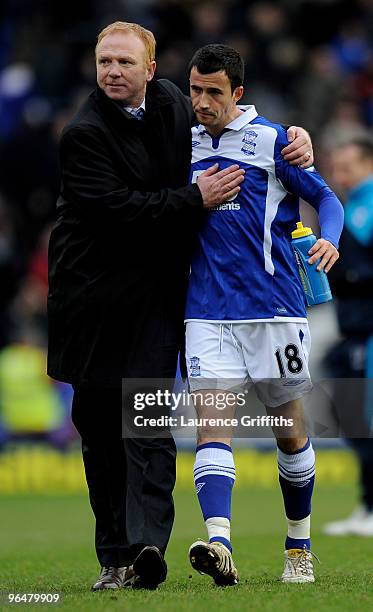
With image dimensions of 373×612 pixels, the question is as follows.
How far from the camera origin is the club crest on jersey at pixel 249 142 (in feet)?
21.4

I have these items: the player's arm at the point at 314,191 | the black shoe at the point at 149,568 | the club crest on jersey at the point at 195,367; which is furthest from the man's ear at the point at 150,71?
the black shoe at the point at 149,568

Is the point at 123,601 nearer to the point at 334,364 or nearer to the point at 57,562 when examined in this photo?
the point at 57,562

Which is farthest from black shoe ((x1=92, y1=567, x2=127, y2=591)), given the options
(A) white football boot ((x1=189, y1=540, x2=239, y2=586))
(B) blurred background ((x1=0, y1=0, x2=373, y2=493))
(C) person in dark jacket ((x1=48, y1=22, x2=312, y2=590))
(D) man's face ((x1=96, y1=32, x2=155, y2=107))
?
(B) blurred background ((x1=0, y1=0, x2=373, y2=493))

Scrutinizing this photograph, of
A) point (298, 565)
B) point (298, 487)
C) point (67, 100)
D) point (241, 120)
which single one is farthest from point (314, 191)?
point (67, 100)

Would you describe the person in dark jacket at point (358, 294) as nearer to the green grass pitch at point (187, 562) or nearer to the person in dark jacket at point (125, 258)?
the green grass pitch at point (187, 562)

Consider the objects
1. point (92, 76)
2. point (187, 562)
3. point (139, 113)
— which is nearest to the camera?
point (139, 113)

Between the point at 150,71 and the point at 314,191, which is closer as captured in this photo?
the point at 314,191

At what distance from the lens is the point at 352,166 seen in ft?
33.4

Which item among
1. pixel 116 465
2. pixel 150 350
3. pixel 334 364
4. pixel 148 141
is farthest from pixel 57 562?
pixel 334 364

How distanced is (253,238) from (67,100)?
11.6 meters

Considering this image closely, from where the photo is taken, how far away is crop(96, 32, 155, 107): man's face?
21.1 ft

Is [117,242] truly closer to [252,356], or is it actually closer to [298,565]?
[252,356]

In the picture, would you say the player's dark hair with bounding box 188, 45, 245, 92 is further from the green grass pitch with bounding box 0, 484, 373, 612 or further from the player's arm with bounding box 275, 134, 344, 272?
the green grass pitch with bounding box 0, 484, 373, 612

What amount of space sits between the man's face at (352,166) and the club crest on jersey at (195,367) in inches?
161
